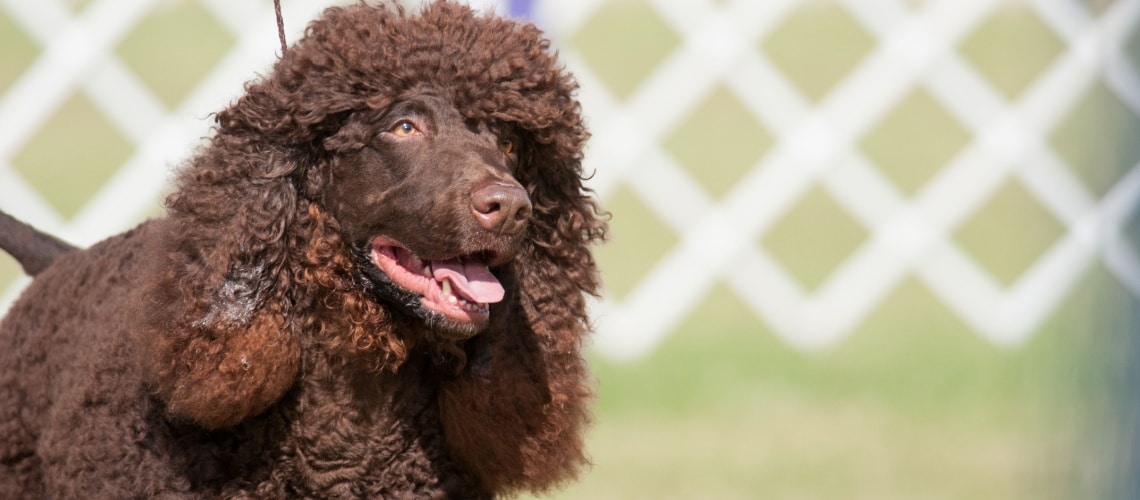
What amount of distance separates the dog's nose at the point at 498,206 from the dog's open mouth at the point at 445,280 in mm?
149

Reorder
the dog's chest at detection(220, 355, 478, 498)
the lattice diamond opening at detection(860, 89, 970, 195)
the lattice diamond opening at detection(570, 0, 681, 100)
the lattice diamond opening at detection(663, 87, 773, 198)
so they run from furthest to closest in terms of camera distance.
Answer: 1. the lattice diamond opening at detection(663, 87, 773, 198)
2. the lattice diamond opening at detection(860, 89, 970, 195)
3. the lattice diamond opening at detection(570, 0, 681, 100)
4. the dog's chest at detection(220, 355, 478, 498)

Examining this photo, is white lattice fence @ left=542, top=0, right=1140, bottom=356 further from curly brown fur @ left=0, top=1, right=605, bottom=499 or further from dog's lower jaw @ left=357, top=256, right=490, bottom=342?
dog's lower jaw @ left=357, top=256, right=490, bottom=342

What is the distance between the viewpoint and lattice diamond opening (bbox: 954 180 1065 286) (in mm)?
7899

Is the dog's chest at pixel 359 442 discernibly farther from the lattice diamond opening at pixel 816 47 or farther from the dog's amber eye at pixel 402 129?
the lattice diamond opening at pixel 816 47

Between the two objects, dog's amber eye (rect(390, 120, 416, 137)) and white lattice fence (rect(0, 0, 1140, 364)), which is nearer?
dog's amber eye (rect(390, 120, 416, 137))

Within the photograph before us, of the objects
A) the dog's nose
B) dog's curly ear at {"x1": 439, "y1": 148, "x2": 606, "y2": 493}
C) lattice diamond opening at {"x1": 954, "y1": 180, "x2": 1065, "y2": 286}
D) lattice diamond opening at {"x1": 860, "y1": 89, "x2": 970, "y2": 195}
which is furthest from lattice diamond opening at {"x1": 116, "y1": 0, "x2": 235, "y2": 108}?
the dog's nose

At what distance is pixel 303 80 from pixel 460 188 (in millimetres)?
407

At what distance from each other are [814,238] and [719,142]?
2.69 m

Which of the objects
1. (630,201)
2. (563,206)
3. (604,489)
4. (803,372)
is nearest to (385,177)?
(563,206)

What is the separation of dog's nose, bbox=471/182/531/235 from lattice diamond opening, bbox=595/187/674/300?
4.82 metres

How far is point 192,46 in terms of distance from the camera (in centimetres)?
1083

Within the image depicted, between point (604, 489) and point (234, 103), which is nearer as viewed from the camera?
point (234, 103)

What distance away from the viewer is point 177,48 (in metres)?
11.0

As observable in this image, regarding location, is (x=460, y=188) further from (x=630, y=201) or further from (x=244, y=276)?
(x=630, y=201)
